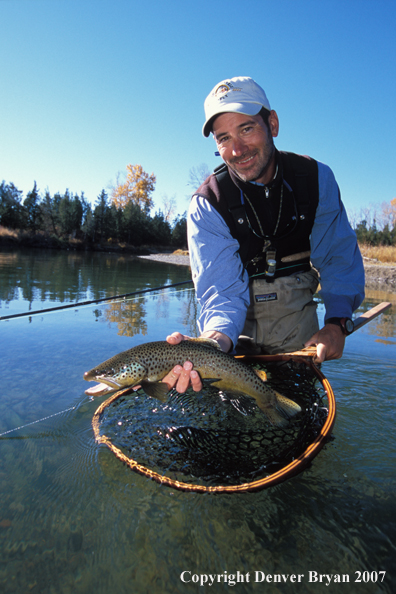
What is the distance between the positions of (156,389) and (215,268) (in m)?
1.37

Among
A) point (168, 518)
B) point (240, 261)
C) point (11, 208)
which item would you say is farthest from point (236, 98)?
point (11, 208)

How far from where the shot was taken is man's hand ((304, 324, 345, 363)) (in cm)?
289

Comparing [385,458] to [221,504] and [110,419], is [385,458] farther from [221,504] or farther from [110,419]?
[110,419]

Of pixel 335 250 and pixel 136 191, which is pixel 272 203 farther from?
pixel 136 191

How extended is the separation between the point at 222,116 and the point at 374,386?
3523mm

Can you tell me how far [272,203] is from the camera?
352 centimetres

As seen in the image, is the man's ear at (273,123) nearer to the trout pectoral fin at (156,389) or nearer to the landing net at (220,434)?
the landing net at (220,434)

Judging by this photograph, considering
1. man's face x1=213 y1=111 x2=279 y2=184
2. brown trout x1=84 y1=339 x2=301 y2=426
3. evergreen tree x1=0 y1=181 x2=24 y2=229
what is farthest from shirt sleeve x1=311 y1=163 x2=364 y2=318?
evergreen tree x1=0 y1=181 x2=24 y2=229

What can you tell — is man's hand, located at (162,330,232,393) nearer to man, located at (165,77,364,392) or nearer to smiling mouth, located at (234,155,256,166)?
man, located at (165,77,364,392)

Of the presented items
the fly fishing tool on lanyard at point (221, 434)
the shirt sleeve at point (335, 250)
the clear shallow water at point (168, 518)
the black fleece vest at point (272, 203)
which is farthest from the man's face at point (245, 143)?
the clear shallow water at point (168, 518)

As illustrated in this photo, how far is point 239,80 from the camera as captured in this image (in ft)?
10.8

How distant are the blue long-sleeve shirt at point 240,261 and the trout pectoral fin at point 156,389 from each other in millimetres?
828

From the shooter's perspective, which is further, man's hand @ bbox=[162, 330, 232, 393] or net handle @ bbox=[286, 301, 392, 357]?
net handle @ bbox=[286, 301, 392, 357]

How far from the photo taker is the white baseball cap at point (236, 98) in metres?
3.18
